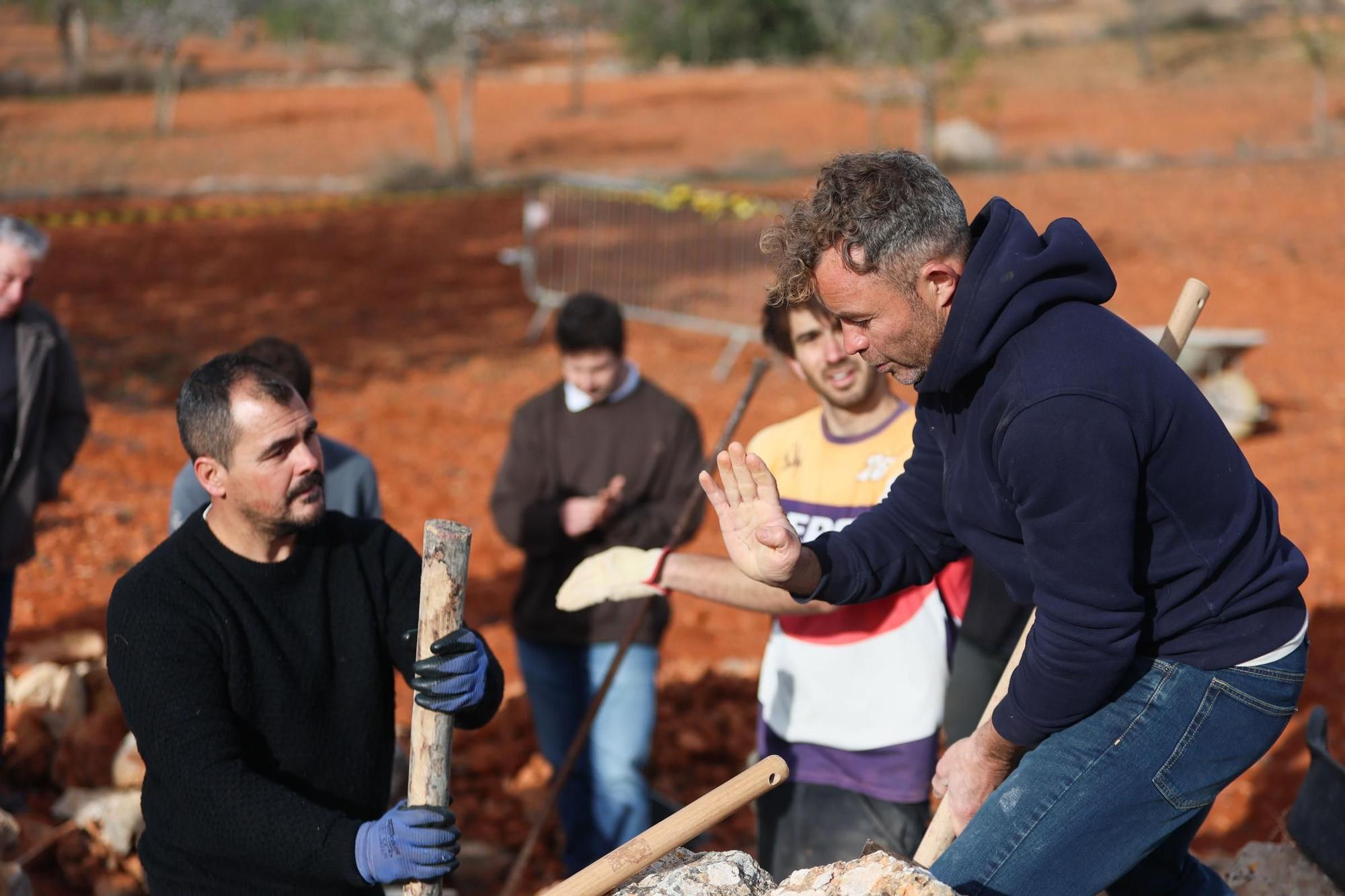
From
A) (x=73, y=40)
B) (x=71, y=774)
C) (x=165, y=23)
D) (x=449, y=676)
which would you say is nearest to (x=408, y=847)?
(x=449, y=676)

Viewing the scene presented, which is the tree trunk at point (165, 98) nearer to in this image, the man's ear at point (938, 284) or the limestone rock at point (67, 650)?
the limestone rock at point (67, 650)

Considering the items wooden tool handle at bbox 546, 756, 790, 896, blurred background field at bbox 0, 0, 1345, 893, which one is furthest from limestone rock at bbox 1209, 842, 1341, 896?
wooden tool handle at bbox 546, 756, 790, 896

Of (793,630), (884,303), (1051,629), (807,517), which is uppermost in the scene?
(884,303)

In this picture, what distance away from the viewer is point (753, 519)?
282 cm

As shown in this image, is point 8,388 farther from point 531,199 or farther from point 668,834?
point 531,199

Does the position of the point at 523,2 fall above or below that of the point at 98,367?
above

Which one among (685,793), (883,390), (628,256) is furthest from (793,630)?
(628,256)

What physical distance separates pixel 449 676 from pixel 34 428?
310 centimetres

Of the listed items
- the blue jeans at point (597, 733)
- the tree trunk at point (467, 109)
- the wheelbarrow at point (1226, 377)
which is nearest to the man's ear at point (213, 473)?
the blue jeans at point (597, 733)

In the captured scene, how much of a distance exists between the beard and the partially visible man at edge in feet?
2.97

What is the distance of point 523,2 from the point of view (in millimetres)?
30156

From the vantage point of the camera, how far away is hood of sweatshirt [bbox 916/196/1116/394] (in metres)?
2.38

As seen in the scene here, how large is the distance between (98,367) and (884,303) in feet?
39.7

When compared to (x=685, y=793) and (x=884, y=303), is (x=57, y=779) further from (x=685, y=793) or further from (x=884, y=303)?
(x=884, y=303)
